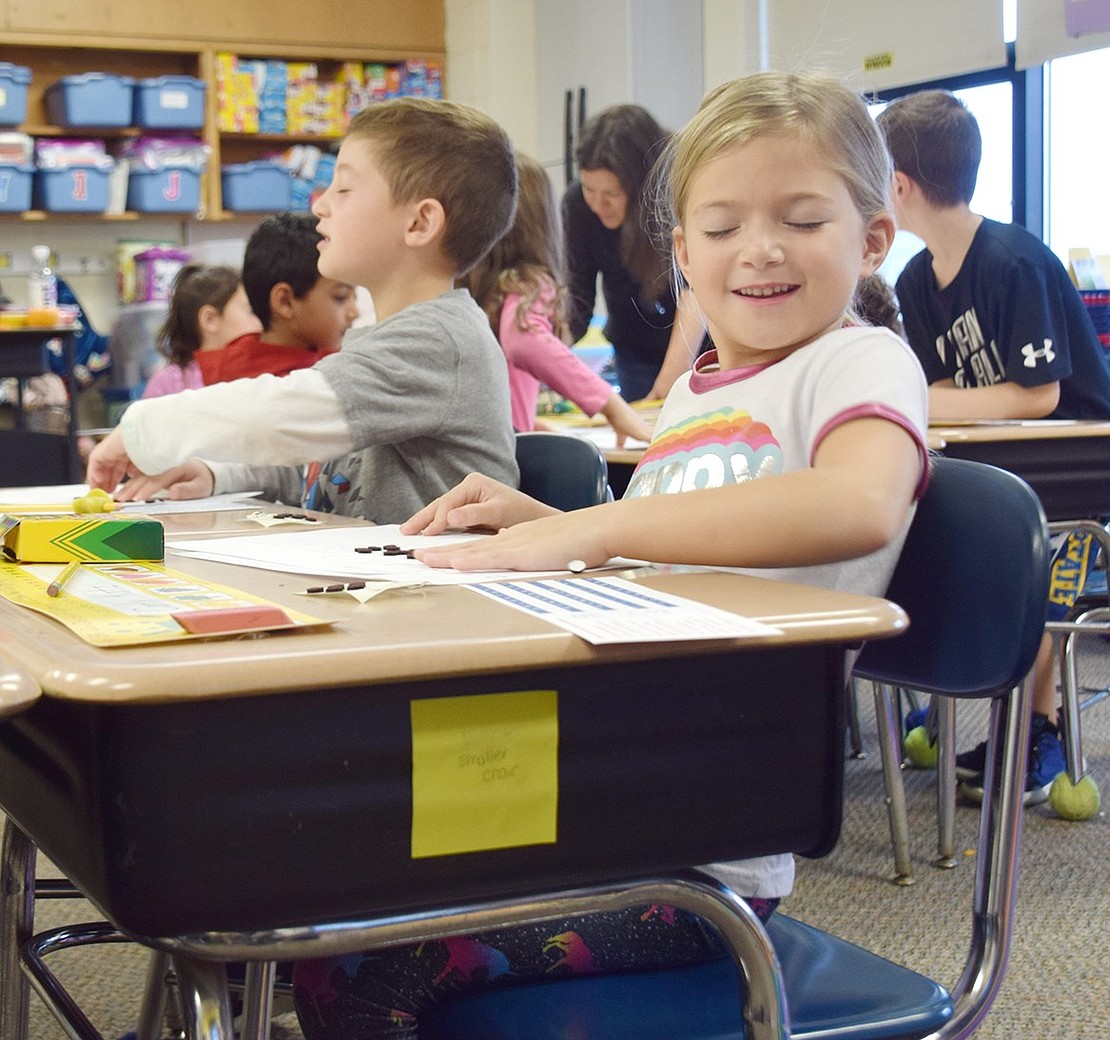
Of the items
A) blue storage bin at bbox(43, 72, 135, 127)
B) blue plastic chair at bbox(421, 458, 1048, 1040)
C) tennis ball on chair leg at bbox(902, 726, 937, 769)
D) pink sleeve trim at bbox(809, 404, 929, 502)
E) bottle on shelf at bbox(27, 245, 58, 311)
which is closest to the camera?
blue plastic chair at bbox(421, 458, 1048, 1040)

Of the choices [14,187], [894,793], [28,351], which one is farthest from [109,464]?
[14,187]

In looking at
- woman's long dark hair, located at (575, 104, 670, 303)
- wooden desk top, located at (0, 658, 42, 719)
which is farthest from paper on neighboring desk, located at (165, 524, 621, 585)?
woman's long dark hair, located at (575, 104, 670, 303)

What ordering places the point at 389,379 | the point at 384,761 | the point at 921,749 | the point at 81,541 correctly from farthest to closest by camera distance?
the point at 921,749
the point at 389,379
the point at 81,541
the point at 384,761

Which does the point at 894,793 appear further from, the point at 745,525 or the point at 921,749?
the point at 745,525

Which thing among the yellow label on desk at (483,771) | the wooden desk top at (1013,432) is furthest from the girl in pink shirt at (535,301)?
the yellow label on desk at (483,771)

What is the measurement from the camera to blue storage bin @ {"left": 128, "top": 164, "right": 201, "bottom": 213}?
5.89m

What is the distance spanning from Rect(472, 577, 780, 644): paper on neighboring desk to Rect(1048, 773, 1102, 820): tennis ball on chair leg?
186cm

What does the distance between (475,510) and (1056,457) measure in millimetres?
1370

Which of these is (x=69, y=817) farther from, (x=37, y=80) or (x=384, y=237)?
(x=37, y=80)

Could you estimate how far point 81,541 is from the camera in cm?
96

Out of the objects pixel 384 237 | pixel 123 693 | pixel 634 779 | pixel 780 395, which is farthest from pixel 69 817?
pixel 384 237

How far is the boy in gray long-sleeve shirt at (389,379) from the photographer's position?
1.42m

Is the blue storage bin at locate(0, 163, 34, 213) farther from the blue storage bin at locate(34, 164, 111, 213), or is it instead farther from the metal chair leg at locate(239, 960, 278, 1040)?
the metal chair leg at locate(239, 960, 278, 1040)

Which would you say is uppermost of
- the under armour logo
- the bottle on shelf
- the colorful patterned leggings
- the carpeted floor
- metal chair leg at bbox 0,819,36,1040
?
the bottle on shelf
